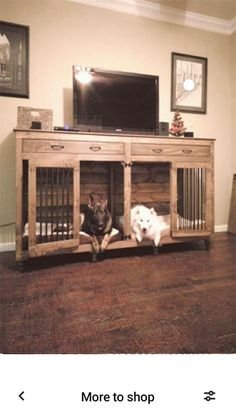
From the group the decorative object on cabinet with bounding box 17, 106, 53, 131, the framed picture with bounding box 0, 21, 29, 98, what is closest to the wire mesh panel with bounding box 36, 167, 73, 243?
the decorative object on cabinet with bounding box 17, 106, 53, 131

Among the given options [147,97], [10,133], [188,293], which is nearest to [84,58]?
[147,97]

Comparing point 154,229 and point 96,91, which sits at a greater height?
point 96,91

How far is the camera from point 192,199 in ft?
7.20

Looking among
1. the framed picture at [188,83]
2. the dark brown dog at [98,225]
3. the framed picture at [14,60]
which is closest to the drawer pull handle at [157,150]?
the dark brown dog at [98,225]

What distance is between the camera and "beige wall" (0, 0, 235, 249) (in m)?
2.07

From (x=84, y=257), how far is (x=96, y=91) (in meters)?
1.24

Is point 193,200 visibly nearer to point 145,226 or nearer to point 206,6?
point 145,226

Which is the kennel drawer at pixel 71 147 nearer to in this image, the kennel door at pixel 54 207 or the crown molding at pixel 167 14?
the kennel door at pixel 54 207

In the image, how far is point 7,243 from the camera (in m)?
2.09

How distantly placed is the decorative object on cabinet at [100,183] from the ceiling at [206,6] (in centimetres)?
134

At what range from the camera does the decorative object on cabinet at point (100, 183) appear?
1626mm

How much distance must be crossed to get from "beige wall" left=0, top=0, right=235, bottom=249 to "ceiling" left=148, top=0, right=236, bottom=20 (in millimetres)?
153

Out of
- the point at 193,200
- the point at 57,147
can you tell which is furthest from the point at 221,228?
the point at 57,147
